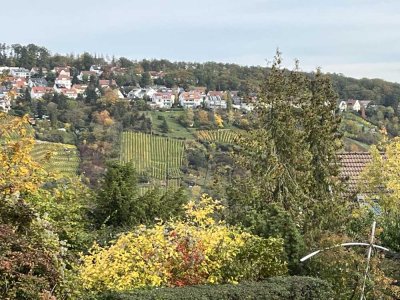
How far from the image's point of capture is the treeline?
63.6 meters

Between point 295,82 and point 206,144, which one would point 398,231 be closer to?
point 295,82

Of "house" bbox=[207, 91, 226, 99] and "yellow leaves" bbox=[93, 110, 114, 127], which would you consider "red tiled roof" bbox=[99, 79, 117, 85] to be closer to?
"house" bbox=[207, 91, 226, 99]

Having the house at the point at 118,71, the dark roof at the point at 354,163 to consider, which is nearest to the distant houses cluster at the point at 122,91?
the house at the point at 118,71

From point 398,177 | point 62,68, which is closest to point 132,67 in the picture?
point 62,68

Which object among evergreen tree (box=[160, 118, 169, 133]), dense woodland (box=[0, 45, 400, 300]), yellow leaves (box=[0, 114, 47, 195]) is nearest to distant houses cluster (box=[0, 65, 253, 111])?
evergreen tree (box=[160, 118, 169, 133])

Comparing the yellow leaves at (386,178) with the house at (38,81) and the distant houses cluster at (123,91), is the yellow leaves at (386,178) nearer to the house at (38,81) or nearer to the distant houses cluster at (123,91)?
the distant houses cluster at (123,91)

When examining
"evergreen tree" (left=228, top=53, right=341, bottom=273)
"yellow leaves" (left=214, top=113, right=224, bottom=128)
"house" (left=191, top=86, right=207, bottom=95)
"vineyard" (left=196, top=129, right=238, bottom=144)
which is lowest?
"vineyard" (left=196, top=129, right=238, bottom=144)

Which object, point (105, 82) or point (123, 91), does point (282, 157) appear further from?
point (105, 82)

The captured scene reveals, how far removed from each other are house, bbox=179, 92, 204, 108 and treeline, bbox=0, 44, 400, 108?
3941mm

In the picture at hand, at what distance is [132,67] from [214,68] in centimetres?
1931

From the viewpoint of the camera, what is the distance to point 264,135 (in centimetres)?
1136

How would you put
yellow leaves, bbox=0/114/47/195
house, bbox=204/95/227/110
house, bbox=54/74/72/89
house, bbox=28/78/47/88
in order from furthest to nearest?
house, bbox=28/78/47/88 < house, bbox=54/74/72/89 < house, bbox=204/95/227/110 < yellow leaves, bbox=0/114/47/195

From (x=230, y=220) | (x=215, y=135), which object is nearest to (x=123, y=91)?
(x=215, y=135)

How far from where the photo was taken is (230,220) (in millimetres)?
11133
